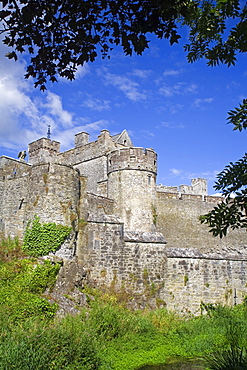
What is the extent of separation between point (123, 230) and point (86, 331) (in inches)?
274

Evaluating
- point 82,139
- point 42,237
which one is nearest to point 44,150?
point 82,139

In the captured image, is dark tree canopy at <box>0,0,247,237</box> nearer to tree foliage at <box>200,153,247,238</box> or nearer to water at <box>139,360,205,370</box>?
tree foliage at <box>200,153,247,238</box>

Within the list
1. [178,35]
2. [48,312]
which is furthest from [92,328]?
[178,35]

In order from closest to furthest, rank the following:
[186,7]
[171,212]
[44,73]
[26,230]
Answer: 1. [186,7]
2. [44,73]
3. [26,230]
4. [171,212]

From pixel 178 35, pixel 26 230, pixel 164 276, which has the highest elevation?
pixel 178 35

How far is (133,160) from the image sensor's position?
61.2 ft

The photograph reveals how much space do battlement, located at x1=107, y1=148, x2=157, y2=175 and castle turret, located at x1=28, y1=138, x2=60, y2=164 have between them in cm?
1248

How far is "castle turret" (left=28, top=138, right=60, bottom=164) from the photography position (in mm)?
30266

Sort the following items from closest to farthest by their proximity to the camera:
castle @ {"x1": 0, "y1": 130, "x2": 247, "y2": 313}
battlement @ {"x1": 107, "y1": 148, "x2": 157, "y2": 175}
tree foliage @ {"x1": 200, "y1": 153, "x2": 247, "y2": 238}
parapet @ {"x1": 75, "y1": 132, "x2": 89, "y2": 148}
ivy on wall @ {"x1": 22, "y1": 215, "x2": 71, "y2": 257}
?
tree foliage @ {"x1": 200, "y1": 153, "x2": 247, "y2": 238} < ivy on wall @ {"x1": 22, "y1": 215, "x2": 71, "y2": 257} < castle @ {"x1": 0, "y1": 130, "x2": 247, "y2": 313} < battlement @ {"x1": 107, "y1": 148, "x2": 157, "y2": 175} < parapet @ {"x1": 75, "y1": 132, "x2": 89, "y2": 148}

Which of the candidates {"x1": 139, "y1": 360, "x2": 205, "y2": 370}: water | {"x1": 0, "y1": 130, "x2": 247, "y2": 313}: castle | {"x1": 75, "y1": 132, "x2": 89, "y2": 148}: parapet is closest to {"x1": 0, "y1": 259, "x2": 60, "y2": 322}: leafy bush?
{"x1": 0, "y1": 130, "x2": 247, "y2": 313}: castle

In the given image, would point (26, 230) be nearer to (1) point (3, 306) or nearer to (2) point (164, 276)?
(1) point (3, 306)

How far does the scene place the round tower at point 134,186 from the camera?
1809cm

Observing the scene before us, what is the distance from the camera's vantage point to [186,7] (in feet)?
14.9

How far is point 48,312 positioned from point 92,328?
5.96 ft
